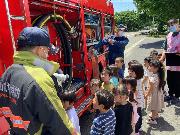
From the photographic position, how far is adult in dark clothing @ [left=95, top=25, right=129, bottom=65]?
332 inches

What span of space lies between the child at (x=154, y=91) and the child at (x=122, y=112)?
2.38 metres

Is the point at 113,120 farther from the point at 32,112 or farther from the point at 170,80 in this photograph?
the point at 170,80

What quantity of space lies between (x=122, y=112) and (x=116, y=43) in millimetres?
4282

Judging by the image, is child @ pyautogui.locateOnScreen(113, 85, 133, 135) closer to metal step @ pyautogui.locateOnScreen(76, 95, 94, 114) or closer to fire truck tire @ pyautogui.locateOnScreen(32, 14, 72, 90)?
metal step @ pyautogui.locateOnScreen(76, 95, 94, 114)

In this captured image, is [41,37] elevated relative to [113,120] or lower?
elevated

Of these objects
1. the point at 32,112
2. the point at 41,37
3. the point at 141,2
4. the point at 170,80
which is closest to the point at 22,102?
the point at 32,112

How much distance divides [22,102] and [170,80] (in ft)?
21.6

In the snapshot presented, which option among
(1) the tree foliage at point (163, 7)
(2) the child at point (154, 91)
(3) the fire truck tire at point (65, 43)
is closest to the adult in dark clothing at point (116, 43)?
(3) the fire truck tire at point (65, 43)

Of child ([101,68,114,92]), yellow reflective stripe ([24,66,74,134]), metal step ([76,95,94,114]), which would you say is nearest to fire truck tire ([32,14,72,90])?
metal step ([76,95,94,114])

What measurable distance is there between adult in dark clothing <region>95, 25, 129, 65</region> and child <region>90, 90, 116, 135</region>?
4.36 m

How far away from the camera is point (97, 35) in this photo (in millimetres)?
9281

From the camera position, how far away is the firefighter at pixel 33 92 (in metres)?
2.60

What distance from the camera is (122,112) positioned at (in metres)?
4.49

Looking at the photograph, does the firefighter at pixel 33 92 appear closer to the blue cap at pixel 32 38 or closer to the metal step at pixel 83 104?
the blue cap at pixel 32 38
